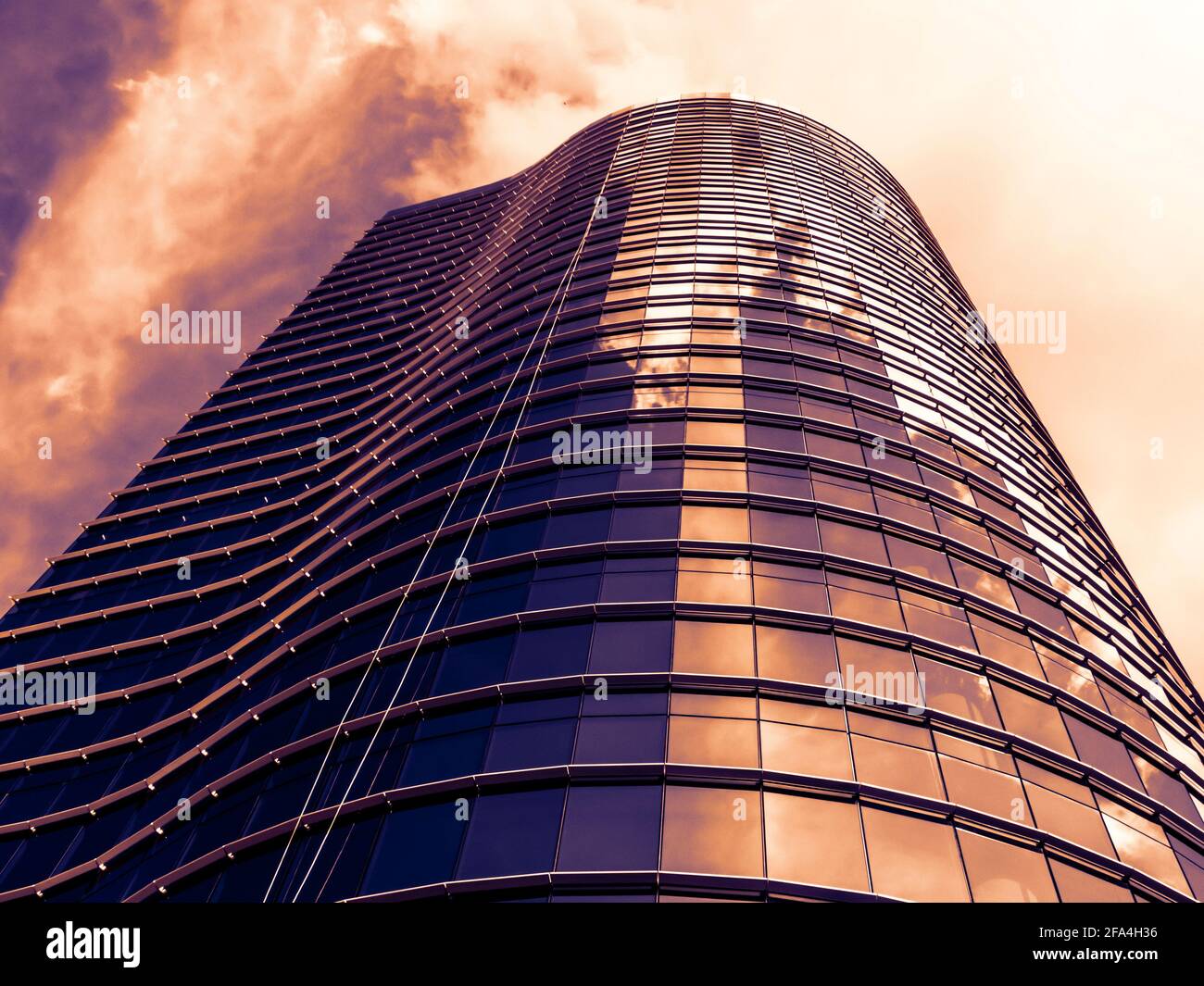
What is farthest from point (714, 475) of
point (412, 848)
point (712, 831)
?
point (412, 848)

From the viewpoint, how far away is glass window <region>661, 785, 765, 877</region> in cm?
1454

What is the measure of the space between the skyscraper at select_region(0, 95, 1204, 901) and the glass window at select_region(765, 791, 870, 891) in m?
0.07

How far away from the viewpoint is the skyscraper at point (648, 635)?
16.0m

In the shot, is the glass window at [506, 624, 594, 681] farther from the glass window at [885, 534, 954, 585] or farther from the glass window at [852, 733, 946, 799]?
the glass window at [885, 534, 954, 585]

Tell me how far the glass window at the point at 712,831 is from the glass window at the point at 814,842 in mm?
256

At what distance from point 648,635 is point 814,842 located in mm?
5334

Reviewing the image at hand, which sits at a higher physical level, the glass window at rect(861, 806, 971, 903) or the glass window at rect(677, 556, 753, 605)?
the glass window at rect(677, 556, 753, 605)

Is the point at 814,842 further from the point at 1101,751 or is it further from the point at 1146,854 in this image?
the point at 1101,751

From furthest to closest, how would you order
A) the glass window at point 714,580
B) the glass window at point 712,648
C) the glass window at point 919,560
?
1. the glass window at point 919,560
2. the glass window at point 714,580
3. the glass window at point 712,648

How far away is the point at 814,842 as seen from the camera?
1509cm

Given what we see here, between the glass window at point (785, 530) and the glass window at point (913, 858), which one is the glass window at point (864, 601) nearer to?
the glass window at point (785, 530)

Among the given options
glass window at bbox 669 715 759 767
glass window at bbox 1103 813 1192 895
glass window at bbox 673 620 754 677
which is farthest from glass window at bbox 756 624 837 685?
glass window at bbox 1103 813 1192 895

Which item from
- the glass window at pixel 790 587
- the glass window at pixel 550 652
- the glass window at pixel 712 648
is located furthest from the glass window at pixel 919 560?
the glass window at pixel 550 652

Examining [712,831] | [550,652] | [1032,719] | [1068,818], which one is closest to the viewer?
[712,831]
